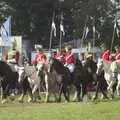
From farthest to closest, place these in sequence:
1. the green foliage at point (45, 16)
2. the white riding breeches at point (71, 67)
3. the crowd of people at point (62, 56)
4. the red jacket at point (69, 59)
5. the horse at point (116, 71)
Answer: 1. the green foliage at point (45, 16)
2. the horse at point (116, 71)
3. the red jacket at point (69, 59)
4. the white riding breeches at point (71, 67)
5. the crowd of people at point (62, 56)

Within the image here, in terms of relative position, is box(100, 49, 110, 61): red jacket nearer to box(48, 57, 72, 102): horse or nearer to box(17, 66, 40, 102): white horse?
box(48, 57, 72, 102): horse

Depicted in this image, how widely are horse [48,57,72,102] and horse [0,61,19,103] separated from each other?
1.51 m

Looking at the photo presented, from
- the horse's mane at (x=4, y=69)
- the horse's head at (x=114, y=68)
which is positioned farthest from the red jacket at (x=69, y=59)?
the horse's mane at (x=4, y=69)

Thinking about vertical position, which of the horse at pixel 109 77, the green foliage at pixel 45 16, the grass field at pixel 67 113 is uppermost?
the green foliage at pixel 45 16

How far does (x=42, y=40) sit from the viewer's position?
222 ft

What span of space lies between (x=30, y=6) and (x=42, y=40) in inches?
171

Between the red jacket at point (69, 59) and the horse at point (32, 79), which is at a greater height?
the red jacket at point (69, 59)

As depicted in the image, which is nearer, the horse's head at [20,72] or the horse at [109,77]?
the horse's head at [20,72]

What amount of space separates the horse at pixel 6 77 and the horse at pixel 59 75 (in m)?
1.51

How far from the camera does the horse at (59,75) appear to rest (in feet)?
74.5

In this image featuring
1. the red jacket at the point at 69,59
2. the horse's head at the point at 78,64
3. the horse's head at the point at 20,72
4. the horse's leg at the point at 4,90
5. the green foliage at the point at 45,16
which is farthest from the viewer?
the green foliage at the point at 45,16

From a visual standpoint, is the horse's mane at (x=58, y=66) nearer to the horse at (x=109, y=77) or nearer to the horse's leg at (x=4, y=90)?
the horse's leg at (x=4, y=90)

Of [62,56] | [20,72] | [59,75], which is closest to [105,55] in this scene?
[62,56]

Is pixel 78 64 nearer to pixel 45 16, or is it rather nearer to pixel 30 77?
pixel 30 77
